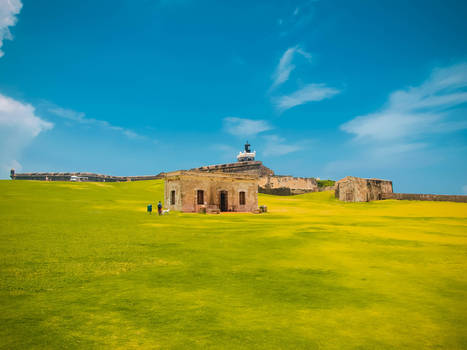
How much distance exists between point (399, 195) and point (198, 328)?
34773 mm

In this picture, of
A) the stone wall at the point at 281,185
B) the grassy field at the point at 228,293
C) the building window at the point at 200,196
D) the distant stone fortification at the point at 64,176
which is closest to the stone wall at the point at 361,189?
the stone wall at the point at 281,185

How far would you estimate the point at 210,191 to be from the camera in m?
27.1

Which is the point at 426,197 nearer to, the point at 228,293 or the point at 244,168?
the point at 244,168

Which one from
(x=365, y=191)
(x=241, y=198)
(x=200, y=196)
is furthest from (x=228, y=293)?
(x=365, y=191)

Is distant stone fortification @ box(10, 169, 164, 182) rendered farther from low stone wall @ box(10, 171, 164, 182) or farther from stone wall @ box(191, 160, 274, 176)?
stone wall @ box(191, 160, 274, 176)

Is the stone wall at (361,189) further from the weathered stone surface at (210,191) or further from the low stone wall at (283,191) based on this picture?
the weathered stone surface at (210,191)

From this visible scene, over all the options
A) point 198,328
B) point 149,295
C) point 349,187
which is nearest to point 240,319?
point 198,328

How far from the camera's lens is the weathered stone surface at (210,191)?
25172 mm

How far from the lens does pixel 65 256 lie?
7711mm

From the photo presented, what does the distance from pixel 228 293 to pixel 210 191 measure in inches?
852

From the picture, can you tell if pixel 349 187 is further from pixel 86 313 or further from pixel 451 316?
pixel 86 313

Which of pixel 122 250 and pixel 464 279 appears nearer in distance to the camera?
pixel 464 279

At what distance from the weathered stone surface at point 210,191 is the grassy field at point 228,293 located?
1451 cm

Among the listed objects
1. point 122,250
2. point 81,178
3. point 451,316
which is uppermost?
point 81,178
